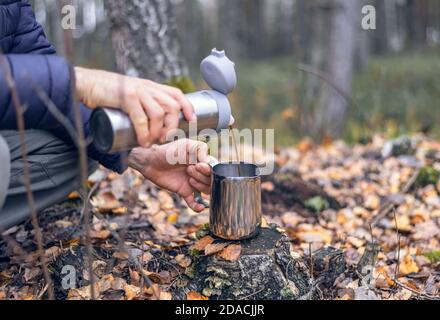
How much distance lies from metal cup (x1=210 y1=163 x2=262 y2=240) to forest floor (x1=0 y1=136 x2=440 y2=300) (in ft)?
0.21

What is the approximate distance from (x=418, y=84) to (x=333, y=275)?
10.1 meters

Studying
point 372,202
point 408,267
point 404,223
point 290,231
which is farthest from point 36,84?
point 372,202

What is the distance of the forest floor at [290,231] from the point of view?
2.05m

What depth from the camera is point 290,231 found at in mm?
2742

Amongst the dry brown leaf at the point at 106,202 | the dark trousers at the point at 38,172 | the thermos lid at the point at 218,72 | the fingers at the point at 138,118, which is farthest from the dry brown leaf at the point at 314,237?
the fingers at the point at 138,118

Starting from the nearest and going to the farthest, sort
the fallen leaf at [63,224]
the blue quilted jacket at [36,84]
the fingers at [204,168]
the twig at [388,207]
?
the blue quilted jacket at [36,84] < the fingers at [204,168] < the fallen leaf at [63,224] < the twig at [388,207]

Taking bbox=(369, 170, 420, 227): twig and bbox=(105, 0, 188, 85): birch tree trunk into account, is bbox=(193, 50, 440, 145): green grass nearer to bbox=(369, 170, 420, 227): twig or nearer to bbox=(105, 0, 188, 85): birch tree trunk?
bbox=(369, 170, 420, 227): twig

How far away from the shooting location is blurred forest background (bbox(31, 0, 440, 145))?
3.57 metres

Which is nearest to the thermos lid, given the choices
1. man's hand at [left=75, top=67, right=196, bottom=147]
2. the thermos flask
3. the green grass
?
the thermos flask

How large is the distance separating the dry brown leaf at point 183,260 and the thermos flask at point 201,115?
578 mm

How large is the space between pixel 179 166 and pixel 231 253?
1.44ft

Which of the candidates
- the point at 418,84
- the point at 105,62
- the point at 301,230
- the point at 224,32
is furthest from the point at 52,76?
the point at 224,32

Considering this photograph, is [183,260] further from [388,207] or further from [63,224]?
[388,207]

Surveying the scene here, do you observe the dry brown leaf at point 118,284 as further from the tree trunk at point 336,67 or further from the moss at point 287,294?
the tree trunk at point 336,67
